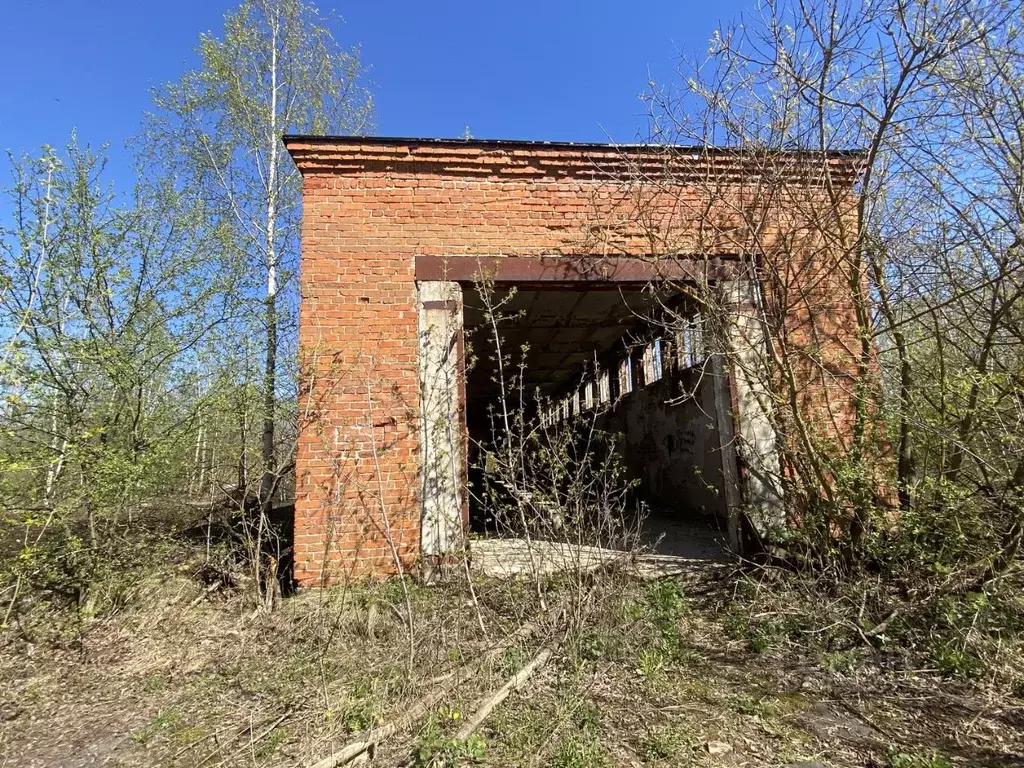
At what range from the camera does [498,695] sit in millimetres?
3230

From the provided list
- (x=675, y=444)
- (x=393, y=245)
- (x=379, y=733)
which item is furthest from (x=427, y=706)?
(x=675, y=444)

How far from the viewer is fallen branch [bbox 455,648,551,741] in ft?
9.59

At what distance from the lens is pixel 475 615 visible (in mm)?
4395

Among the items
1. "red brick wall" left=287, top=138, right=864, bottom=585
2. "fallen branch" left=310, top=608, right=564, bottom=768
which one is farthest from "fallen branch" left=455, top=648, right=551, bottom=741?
"red brick wall" left=287, top=138, right=864, bottom=585

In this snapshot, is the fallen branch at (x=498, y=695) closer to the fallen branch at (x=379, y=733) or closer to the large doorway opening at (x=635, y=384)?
the fallen branch at (x=379, y=733)

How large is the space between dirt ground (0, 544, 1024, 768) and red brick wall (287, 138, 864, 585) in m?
0.78

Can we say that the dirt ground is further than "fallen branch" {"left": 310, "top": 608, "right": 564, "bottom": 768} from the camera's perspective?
Yes

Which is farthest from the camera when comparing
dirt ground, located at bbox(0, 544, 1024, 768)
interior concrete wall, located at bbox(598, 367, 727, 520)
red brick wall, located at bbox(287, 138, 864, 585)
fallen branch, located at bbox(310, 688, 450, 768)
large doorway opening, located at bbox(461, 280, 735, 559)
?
interior concrete wall, located at bbox(598, 367, 727, 520)

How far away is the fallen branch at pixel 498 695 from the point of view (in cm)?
292

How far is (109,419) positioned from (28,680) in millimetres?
2195

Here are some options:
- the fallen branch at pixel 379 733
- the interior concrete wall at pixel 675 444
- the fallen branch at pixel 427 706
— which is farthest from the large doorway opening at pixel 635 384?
the fallen branch at pixel 379 733

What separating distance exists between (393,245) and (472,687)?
4.21 meters

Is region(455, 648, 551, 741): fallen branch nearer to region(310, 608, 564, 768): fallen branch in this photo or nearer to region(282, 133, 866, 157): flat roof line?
region(310, 608, 564, 768): fallen branch

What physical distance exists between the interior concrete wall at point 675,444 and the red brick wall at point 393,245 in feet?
8.31
